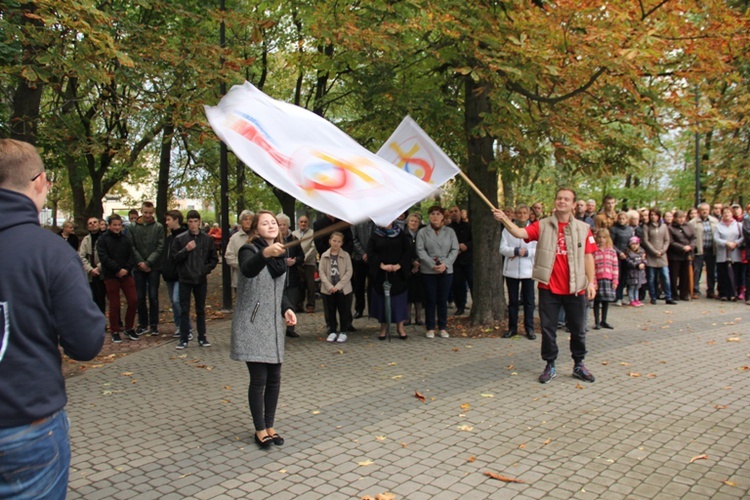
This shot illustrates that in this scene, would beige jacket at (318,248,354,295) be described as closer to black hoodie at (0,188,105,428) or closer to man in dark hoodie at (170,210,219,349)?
man in dark hoodie at (170,210,219,349)

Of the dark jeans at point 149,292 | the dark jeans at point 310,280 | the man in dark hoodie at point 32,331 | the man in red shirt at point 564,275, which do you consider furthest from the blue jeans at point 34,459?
the dark jeans at point 310,280

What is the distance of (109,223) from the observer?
10.4m

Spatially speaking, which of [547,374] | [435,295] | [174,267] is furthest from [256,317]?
[435,295]

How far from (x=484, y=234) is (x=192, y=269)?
4.80m

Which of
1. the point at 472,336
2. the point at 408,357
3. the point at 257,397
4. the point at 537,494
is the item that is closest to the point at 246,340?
the point at 257,397

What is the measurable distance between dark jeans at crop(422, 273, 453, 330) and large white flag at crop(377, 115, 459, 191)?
5105mm

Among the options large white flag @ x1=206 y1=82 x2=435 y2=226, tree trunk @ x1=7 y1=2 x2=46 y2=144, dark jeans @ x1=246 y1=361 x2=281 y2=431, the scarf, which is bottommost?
dark jeans @ x1=246 y1=361 x2=281 y2=431

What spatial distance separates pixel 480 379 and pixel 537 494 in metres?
3.18

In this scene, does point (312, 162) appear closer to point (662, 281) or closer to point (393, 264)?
point (393, 264)

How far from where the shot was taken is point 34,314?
2.42 meters

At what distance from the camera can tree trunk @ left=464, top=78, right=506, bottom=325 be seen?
431 inches

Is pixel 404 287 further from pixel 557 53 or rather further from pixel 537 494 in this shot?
pixel 537 494

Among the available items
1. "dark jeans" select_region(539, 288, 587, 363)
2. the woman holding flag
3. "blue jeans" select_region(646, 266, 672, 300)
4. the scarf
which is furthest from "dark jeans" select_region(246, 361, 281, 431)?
"blue jeans" select_region(646, 266, 672, 300)

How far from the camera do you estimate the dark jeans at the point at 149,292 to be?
10953mm
